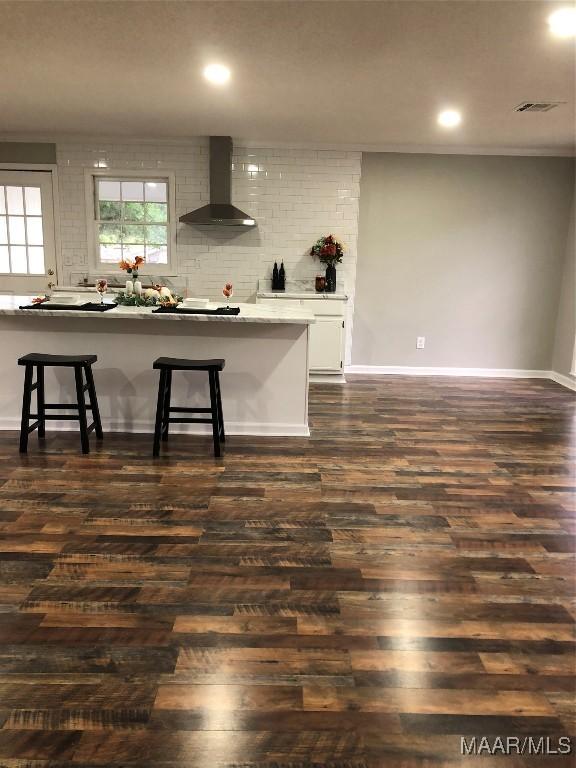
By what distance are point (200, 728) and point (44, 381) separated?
3.11 meters

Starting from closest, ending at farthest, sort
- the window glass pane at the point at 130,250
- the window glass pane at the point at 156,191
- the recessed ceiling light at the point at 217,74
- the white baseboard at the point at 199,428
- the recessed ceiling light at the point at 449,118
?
1. the recessed ceiling light at the point at 217,74
2. the white baseboard at the point at 199,428
3. the recessed ceiling light at the point at 449,118
4. the window glass pane at the point at 156,191
5. the window glass pane at the point at 130,250

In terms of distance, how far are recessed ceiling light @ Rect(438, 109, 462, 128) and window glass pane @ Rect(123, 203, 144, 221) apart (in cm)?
319

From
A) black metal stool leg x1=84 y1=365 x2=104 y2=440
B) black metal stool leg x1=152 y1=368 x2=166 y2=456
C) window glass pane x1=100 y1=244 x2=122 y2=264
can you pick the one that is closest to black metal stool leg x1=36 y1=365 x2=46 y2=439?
black metal stool leg x1=84 y1=365 x2=104 y2=440

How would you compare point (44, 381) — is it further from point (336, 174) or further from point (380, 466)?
point (336, 174)

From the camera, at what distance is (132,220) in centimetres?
618

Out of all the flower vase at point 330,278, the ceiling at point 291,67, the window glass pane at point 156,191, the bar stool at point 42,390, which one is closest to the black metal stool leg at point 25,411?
the bar stool at point 42,390

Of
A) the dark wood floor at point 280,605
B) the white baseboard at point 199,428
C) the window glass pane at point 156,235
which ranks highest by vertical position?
the window glass pane at point 156,235

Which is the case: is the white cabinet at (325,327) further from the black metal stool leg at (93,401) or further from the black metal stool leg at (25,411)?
the black metal stool leg at (25,411)

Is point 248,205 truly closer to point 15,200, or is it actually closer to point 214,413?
point 15,200

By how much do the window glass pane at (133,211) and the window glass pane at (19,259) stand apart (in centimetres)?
118

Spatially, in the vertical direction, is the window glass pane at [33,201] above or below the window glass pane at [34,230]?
above

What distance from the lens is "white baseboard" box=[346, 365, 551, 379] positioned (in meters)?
6.48

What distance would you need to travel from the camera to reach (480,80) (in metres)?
3.63

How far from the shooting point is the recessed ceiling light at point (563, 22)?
2569 mm
